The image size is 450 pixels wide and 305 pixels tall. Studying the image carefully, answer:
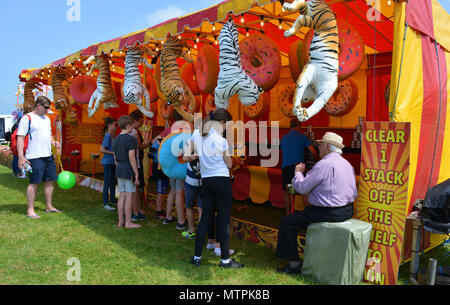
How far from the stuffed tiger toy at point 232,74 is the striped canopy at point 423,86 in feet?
4.77

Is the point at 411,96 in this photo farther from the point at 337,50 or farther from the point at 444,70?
the point at 444,70

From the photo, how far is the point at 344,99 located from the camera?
625 cm

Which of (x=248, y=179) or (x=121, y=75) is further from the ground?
(x=121, y=75)

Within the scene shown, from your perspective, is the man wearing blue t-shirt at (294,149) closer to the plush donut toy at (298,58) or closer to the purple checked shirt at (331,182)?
the plush donut toy at (298,58)

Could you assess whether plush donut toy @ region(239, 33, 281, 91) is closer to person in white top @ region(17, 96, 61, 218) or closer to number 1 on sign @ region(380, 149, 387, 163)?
number 1 on sign @ region(380, 149, 387, 163)

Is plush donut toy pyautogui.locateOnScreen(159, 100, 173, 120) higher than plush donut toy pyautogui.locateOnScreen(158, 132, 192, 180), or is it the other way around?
plush donut toy pyautogui.locateOnScreen(159, 100, 173, 120)

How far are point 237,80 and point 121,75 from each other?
652 cm

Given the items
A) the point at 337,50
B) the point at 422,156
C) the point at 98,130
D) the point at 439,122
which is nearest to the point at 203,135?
the point at 337,50

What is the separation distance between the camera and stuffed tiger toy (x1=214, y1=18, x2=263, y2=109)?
3691 millimetres

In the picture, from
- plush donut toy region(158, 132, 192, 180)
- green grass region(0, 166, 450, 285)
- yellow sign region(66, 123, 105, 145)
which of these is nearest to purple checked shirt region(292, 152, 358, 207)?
green grass region(0, 166, 450, 285)

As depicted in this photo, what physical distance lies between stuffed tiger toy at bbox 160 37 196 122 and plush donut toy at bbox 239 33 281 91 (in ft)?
3.27

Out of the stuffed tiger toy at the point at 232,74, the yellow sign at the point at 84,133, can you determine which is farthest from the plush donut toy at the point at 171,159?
the yellow sign at the point at 84,133
